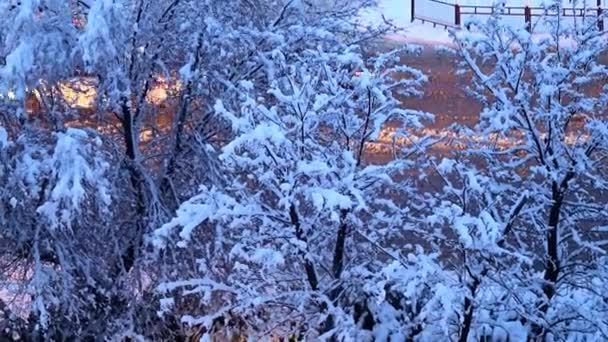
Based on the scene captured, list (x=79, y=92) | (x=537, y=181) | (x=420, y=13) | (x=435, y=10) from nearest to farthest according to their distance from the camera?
(x=537, y=181) → (x=79, y=92) → (x=420, y=13) → (x=435, y=10)

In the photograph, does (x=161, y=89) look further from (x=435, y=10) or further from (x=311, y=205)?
(x=435, y=10)

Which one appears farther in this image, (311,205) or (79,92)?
(79,92)

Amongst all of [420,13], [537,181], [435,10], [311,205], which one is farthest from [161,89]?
[435,10]

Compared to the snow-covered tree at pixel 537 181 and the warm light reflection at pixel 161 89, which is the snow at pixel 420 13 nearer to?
the snow-covered tree at pixel 537 181

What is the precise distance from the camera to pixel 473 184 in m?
6.15

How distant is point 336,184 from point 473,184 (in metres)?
0.83

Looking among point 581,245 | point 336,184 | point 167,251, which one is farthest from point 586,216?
point 167,251

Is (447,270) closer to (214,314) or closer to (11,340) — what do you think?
(214,314)

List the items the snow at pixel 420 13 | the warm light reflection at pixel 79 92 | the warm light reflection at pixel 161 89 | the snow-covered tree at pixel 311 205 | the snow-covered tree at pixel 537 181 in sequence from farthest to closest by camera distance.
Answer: the snow at pixel 420 13 → the warm light reflection at pixel 161 89 → the warm light reflection at pixel 79 92 → the snow-covered tree at pixel 537 181 → the snow-covered tree at pixel 311 205

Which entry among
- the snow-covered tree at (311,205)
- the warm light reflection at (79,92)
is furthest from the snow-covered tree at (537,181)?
the warm light reflection at (79,92)

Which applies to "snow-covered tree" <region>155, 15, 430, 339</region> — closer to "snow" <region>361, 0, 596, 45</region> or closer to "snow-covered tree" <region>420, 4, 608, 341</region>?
"snow-covered tree" <region>420, 4, 608, 341</region>

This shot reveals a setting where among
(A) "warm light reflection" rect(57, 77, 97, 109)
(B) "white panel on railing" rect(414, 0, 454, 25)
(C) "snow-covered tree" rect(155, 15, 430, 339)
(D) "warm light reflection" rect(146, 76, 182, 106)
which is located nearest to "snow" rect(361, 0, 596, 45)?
(B) "white panel on railing" rect(414, 0, 454, 25)

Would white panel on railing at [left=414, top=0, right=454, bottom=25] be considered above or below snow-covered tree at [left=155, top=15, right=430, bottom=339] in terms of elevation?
below

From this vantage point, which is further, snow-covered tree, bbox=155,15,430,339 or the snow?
the snow
